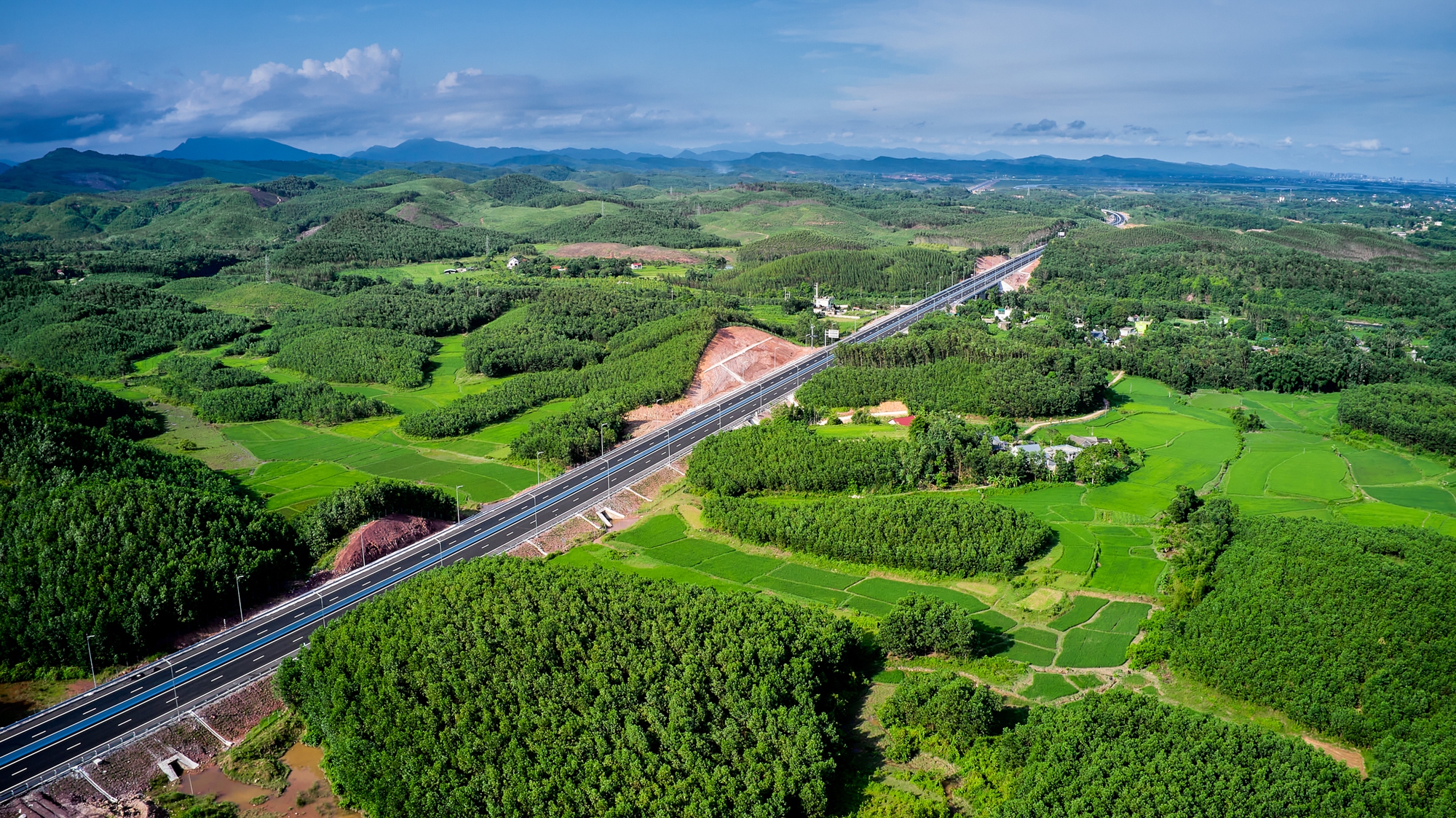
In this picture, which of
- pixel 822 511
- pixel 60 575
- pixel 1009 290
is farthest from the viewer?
pixel 1009 290

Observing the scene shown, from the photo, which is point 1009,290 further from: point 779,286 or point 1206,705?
point 1206,705

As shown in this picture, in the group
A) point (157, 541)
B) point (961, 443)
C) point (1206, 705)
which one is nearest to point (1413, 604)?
point (1206, 705)

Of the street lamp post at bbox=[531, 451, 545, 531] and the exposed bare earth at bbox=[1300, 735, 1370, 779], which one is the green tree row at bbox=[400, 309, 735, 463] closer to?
the street lamp post at bbox=[531, 451, 545, 531]

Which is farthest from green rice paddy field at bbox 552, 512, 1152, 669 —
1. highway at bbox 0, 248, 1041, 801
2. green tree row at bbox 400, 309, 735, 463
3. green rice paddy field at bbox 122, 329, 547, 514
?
green tree row at bbox 400, 309, 735, 463

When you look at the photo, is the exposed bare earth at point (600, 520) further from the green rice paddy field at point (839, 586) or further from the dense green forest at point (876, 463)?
the dense green forest at point (876, 463)

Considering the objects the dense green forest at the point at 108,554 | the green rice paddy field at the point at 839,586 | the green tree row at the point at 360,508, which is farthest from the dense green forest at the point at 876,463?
the dense green forest at the point at 108,554
